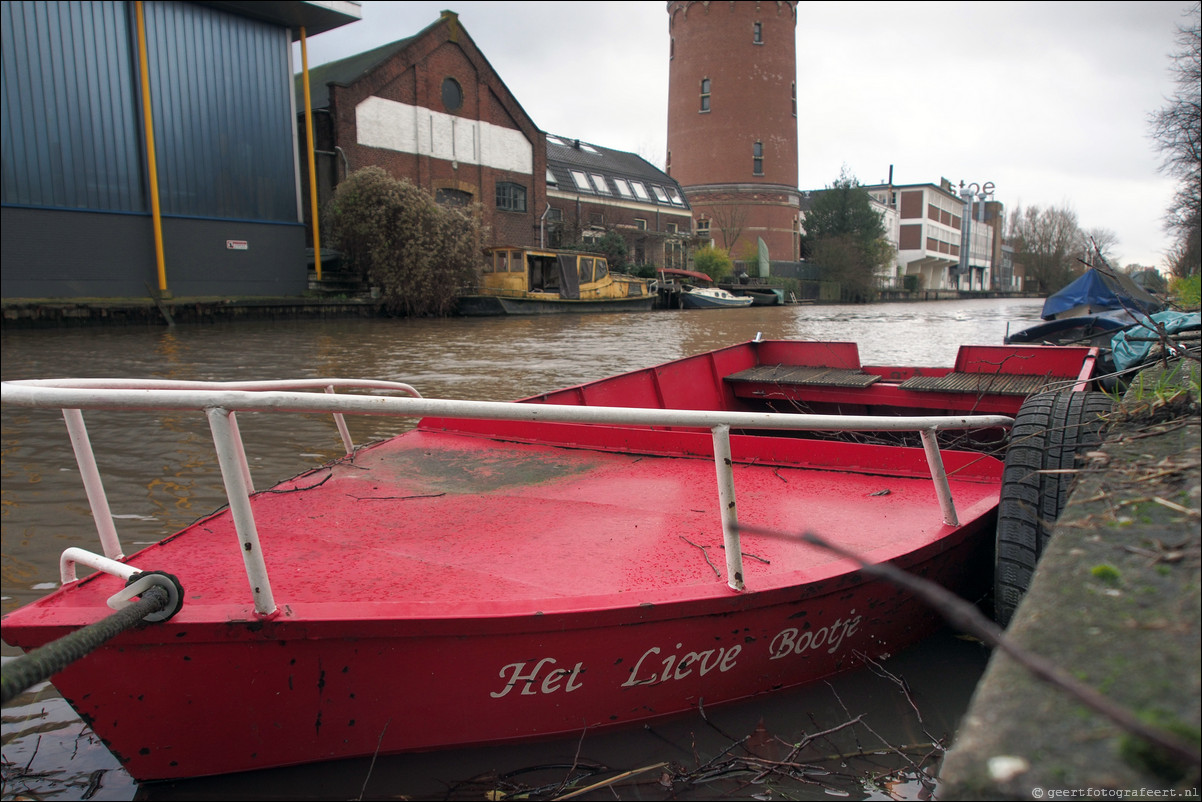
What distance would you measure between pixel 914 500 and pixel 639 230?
37.6m

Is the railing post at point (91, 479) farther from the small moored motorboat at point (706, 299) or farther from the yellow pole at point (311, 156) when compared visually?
the small moored motorboat at point (706, 299)

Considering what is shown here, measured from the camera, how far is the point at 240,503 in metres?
1.83

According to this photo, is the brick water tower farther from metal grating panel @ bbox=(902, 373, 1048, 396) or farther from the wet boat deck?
the wet boat deck

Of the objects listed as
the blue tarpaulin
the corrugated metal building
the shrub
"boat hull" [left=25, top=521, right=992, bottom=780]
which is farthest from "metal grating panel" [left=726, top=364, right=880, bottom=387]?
the shrub

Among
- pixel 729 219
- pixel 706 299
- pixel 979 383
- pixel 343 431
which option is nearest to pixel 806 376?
pixel 979 383

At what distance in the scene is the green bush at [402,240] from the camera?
75.5 feet

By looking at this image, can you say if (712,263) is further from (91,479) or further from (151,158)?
(91,479)

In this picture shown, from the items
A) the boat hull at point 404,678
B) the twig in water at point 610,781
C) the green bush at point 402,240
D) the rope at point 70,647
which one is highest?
the green bush at point 402,240

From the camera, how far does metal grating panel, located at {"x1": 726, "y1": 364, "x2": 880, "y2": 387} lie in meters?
5.85

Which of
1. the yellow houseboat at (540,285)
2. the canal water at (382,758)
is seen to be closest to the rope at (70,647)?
the canal water at (382,758)

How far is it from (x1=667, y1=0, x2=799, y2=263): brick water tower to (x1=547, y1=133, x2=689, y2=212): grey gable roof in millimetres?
5456

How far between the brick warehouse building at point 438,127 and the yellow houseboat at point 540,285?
8.09ft

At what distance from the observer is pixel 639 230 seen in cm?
3969

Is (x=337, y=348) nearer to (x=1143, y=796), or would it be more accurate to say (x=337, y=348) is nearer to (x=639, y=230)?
(x=1143, y=796)
